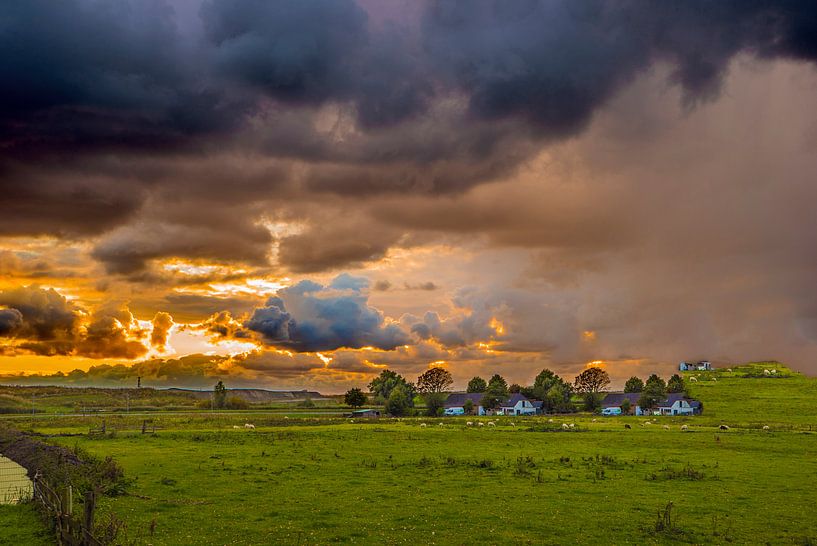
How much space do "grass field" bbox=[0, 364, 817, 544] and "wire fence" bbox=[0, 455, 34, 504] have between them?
6.12m

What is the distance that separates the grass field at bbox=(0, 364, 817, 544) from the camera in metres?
28.3

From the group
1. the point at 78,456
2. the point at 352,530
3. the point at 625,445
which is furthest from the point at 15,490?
the point at 625,445

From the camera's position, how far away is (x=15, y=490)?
40438 millimetres

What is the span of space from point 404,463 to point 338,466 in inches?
228

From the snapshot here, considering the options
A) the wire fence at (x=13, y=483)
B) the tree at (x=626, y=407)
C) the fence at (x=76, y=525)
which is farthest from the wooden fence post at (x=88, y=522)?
the tree at (x=626, y=407)

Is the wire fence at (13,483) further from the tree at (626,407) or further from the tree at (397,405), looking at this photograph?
the tree at (626,407)

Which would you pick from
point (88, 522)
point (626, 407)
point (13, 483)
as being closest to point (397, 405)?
point (626, 407)

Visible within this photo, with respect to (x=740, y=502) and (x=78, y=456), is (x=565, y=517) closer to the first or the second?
(x=740, y=502)

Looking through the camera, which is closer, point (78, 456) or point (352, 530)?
point (352, 530)

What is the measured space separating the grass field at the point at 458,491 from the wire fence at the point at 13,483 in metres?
6.12

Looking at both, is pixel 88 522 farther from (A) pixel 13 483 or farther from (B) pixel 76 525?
(A) pixel 13 483

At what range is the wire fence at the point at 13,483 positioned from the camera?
36019mm

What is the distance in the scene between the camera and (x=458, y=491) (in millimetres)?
38719

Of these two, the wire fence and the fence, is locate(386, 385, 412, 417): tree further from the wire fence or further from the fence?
the fence
